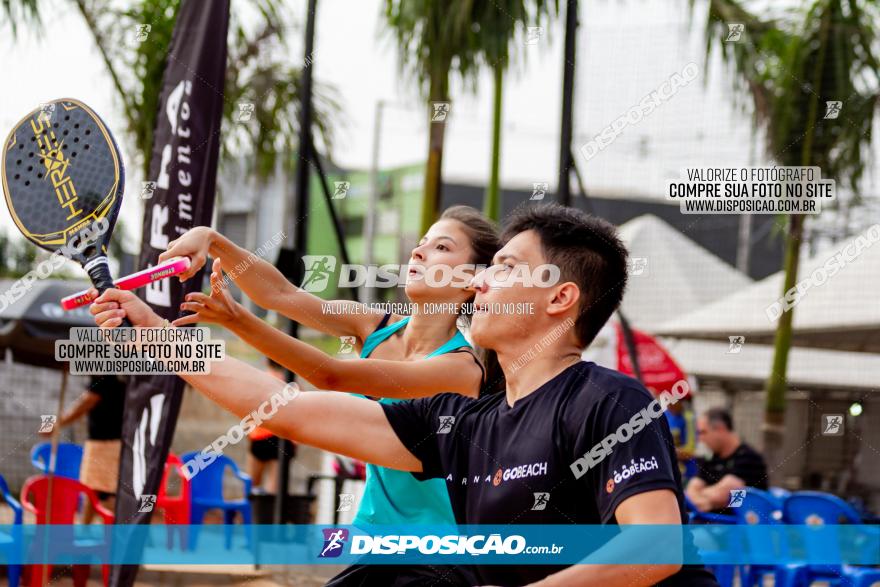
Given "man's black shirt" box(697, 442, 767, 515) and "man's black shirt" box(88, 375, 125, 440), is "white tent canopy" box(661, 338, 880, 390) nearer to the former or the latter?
"man's black shirt" box(697, 442, 767, 515)

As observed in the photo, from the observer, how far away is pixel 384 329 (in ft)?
12.6

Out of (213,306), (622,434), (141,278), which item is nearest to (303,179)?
(213,306)

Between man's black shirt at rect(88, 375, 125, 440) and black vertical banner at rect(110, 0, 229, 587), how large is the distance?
264 centimetres

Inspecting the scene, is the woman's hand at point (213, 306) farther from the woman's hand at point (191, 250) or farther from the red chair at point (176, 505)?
the red chair at point (176, 505)

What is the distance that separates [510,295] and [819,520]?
453cm

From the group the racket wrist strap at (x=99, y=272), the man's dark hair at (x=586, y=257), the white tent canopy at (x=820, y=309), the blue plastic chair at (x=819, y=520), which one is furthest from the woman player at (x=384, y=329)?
the white tent canopy at (x=820, y=309)

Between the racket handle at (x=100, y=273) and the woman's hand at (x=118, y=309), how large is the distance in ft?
0.91

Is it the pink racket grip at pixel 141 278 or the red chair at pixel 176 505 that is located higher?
the pink racket grip at pixel 141 278

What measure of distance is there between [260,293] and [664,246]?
359 inches

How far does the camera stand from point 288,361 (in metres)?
3.01

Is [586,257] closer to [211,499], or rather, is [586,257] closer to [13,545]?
[13,545]

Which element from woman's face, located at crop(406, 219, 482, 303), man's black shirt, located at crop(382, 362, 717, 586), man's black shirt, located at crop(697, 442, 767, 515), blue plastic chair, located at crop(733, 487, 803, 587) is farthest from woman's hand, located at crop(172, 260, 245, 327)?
man's black shirt, located at crop(697, 442, 767, 515)

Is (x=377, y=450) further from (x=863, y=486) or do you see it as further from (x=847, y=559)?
(x=863, y=486)

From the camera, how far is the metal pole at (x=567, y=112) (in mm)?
5668
